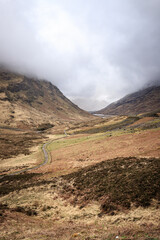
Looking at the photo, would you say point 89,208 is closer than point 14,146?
Yes

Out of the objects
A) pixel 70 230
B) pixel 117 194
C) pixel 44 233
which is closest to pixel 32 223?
pixel 44 233

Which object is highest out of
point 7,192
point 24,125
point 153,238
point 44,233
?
point 24,125

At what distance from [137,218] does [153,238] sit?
3788 millimetres

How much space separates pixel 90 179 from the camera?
21500 mm

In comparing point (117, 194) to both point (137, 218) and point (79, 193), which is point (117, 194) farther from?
point (79, 193)

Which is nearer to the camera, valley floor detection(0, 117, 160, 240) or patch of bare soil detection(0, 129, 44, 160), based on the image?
valley floor detection(0, 117, 160, 240)

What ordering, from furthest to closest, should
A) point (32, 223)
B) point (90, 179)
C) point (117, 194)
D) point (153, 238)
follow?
point (90, 179) → point (117, 194) → point (32, 223) → point (153, 238)

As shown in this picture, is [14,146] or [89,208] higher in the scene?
[14,146]

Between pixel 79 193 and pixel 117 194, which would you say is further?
pixel 79 193

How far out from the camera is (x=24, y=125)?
171125 mm

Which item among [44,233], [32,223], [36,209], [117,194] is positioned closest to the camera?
[44,233]

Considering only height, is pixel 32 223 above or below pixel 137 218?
below

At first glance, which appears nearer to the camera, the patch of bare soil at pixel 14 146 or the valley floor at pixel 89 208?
the valley floor at pixel 89 208

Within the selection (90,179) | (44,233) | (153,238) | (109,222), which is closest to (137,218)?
(109,222)
